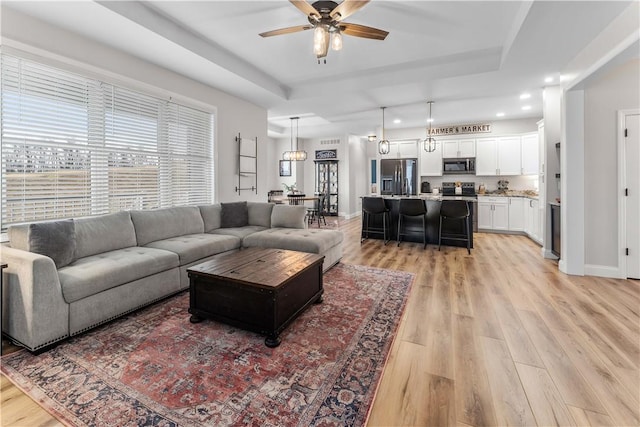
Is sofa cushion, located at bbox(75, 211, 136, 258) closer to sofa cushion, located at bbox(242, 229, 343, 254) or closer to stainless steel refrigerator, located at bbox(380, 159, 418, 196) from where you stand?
sofa cushion, located at bbox(242, 229, 343, 254)

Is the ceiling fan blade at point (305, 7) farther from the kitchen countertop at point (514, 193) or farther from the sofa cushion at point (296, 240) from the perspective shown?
the kitchen countertop at point (514, 193)

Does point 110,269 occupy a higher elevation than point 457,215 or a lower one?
lower

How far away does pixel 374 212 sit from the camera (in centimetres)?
574

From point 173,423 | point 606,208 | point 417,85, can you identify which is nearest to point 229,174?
point 417,85

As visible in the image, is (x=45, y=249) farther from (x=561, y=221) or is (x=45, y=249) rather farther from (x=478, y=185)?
(x=478, y=185)

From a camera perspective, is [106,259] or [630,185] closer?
[106,259]

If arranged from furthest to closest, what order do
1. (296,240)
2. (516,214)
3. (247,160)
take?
(516,214)
(247,160)
(296,240)

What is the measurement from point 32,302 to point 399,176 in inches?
299

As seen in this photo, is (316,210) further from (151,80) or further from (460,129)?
(151,80)

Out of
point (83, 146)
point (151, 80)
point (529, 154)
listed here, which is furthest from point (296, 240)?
point (529, 154)

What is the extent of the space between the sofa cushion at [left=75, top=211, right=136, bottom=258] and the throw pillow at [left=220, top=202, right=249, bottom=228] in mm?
1376

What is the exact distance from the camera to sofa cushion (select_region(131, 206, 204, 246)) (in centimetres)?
341

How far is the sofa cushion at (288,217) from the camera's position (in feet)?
15.1

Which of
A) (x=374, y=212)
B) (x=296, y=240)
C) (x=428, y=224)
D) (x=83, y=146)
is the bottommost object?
(x=296, y=240)
